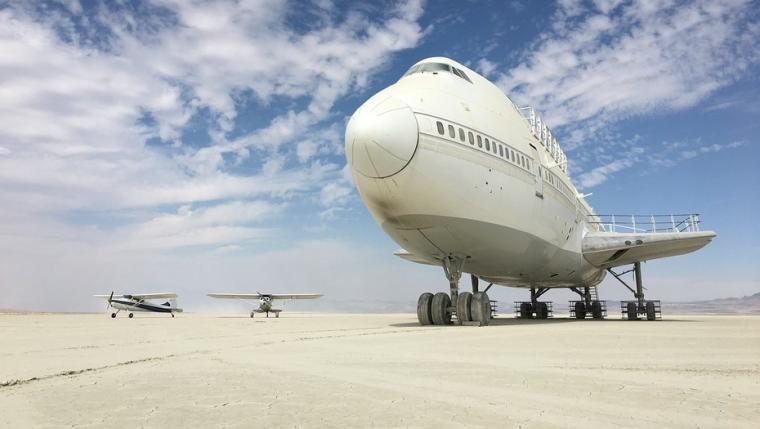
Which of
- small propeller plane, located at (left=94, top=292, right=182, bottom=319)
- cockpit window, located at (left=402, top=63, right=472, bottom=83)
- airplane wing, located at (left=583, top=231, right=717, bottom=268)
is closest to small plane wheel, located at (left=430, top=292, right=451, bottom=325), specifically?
cockpit window, located at (left=402, top=63, right=472, bottom=83)

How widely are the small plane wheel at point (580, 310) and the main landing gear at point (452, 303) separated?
2097cm

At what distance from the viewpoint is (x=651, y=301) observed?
26984 millimetres

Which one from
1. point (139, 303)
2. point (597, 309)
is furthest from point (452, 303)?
point (139, 303)

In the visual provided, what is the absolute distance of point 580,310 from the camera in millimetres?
35906

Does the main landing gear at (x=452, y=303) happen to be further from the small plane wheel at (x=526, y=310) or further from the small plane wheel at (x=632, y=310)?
the small plane wheel at (x=526, y=310)

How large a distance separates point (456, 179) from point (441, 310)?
572 cm

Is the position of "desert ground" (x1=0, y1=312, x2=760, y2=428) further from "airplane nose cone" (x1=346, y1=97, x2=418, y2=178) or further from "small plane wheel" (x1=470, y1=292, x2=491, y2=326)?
"small plane wheel" (x1=470, y1=292, x2=491, y2=326)

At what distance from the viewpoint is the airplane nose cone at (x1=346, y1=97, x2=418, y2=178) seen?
601 inches

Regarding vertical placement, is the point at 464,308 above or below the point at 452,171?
below

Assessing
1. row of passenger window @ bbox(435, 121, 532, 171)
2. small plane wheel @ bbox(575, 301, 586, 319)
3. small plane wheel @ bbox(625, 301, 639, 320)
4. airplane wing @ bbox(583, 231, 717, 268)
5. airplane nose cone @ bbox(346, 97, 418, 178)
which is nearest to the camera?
airplane nose cone @ bbox(346, 97, 418, 178)

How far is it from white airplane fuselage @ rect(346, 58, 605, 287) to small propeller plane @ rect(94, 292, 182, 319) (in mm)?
34960

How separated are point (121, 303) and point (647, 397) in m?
49.4

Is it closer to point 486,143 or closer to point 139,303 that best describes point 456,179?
point 486,143

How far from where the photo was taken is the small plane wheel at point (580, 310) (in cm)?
3572
